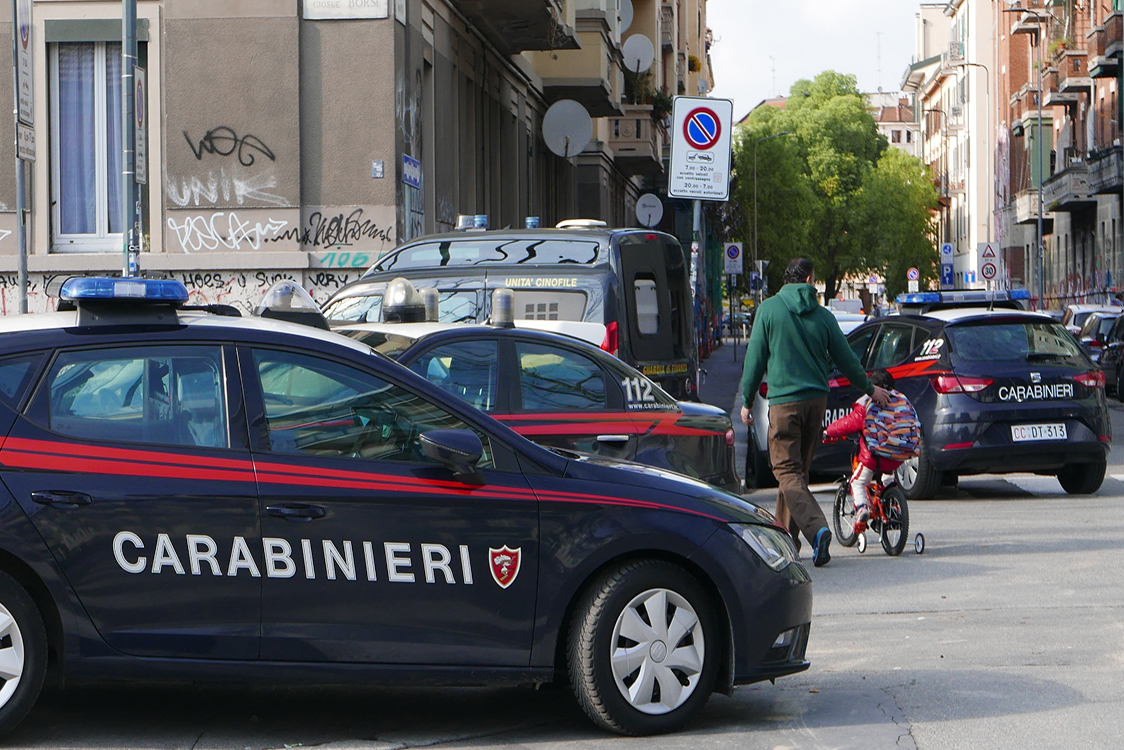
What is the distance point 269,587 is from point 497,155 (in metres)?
21.8

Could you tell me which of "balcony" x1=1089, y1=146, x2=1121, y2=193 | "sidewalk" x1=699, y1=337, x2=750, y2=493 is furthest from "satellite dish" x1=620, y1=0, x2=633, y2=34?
"balcony" x1=1089, y1=146, x2=1121, y2=193

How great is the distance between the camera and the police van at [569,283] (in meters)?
11.1

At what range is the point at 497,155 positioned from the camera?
87.9ft

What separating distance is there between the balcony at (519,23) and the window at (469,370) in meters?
14.2

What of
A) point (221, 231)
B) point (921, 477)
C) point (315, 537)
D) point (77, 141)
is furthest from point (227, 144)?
point (315, 537)

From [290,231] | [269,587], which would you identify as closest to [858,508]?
[269,587]

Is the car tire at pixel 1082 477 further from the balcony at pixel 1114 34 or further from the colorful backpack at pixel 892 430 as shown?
the balcony at pixel 1114 34

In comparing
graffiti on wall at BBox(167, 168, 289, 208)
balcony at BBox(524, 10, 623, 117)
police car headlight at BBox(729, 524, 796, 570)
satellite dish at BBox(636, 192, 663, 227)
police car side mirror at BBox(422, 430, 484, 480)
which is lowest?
police car headlight at BBox(729, 524, 796, 570)

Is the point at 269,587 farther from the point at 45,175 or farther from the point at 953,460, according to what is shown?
the point at 45,175

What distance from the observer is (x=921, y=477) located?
13.5 m

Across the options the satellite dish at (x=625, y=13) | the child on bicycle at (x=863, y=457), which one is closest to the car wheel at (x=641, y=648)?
the child on bicycle at (x=863, y=457)

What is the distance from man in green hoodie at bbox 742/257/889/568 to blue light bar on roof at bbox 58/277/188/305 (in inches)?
185

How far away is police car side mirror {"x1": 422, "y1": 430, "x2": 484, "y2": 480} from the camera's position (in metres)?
5.46

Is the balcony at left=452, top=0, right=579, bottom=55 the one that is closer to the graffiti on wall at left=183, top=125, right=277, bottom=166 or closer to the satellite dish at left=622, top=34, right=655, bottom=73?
the graffiti on wall at left=183, top=125, right=277, bottom=166
